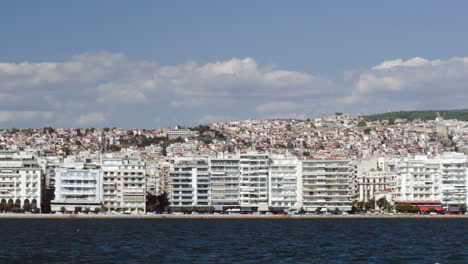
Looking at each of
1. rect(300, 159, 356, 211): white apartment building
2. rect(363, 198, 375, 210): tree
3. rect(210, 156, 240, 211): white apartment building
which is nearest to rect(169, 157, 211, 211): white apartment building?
rect(210, 156, 240, 211): white apartment building

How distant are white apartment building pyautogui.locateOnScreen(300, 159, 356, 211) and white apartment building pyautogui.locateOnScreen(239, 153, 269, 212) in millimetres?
5683

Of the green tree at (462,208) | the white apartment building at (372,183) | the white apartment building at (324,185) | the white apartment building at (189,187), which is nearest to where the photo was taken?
the white apartment building at (189,187)

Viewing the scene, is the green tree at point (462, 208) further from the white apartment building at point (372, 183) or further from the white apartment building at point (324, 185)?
the white apartment building at point (324, 185)

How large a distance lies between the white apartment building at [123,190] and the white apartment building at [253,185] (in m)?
14.6

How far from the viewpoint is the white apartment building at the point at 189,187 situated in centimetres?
14112

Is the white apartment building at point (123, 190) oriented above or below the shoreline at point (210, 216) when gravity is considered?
above

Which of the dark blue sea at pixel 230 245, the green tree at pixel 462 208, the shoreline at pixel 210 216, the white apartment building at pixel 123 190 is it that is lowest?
the dark blue sea at pixel 230 245

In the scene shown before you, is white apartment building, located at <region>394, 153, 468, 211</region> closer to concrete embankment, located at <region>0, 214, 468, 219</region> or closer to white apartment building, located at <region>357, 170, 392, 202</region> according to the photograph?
concrete embankment, located at <region>0, 214, 468, 219</region>

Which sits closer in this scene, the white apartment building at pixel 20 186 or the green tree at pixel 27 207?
the green tree at pixel 27 207

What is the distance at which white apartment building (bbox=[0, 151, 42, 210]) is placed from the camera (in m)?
137

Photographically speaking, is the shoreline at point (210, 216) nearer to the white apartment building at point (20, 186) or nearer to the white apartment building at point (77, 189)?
the white apartment building at point (77, 189)

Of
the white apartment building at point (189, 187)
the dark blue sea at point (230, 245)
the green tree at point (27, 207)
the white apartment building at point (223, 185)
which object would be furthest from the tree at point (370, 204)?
the green tree at point (27, 207)

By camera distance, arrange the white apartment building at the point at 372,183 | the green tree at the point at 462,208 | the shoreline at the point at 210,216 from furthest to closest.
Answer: the white apartment building at the point at 372,183 → the green tree at the point at 462,208 → the shoreline at the point at 210,216

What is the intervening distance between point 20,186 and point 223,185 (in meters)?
28.8
